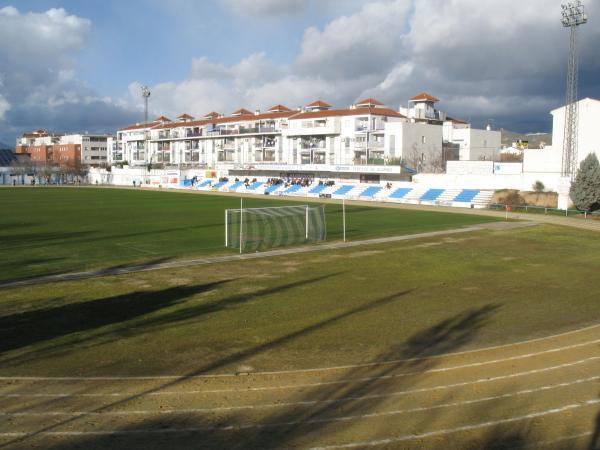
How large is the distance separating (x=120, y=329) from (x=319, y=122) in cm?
8626

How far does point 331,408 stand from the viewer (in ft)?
33.2

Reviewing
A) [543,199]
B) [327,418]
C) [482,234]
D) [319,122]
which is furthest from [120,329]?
[319,122]

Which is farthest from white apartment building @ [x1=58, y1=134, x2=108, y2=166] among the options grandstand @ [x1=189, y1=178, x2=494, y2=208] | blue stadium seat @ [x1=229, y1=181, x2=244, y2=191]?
grandstand @ [x1=189, y1=178, x2=494, y2=208]

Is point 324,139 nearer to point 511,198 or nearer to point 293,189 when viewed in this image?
point 293,189

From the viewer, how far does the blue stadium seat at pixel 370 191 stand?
237ft

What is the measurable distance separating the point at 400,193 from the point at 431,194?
3.99 metres

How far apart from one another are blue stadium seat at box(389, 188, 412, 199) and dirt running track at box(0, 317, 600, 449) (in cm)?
5717

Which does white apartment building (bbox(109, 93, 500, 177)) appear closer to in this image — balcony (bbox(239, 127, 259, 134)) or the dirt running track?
balcony (bbox(239, 127, 259, 134))

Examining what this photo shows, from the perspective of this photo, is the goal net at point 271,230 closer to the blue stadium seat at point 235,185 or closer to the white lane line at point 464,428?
the white lane line at point 464,428

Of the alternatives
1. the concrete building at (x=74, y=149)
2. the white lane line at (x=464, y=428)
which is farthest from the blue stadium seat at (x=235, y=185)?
the white lane line at (x=464, y=428)

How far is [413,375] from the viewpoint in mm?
11883

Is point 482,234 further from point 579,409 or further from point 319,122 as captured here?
point 319,122

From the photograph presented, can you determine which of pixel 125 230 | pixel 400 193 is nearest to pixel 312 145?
pixel 400 193

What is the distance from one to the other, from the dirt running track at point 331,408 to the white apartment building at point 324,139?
62.4 meters
